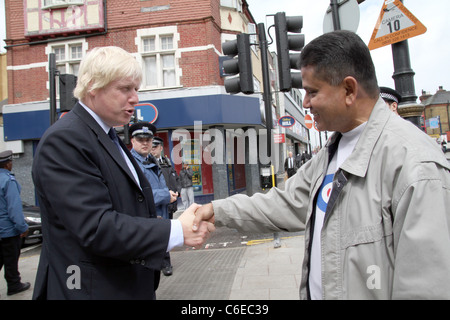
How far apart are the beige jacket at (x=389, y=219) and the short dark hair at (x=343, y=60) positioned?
14 centimetres

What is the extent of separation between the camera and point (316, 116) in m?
1.52

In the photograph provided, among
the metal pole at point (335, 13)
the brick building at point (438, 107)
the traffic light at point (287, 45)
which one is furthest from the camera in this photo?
the brick building at point (438, 107)

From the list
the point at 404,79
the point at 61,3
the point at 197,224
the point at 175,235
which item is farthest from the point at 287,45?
the point at 61,3

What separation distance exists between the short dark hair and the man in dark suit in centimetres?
98

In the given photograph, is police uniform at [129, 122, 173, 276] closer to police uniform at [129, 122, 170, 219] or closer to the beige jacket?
police uniform at [129, 122, 170, 219]

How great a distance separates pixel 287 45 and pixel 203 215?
164 inches

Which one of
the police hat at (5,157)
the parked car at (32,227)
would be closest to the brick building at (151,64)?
the parked car at (32,227)

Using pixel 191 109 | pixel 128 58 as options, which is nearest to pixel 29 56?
pixel 191 109

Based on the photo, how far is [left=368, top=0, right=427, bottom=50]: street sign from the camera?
3.17 meters

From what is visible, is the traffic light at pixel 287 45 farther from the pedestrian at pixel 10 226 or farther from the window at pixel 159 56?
the window at pixel 159 56

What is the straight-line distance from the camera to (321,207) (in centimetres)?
153

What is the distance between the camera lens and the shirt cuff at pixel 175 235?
1.54 meters

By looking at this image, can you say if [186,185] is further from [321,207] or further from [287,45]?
[321,207]
